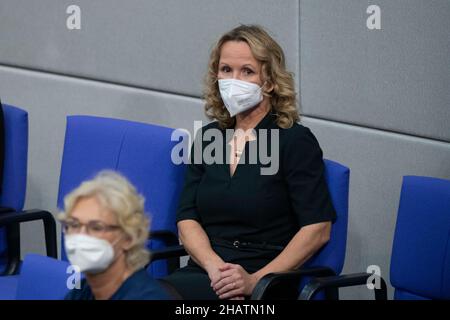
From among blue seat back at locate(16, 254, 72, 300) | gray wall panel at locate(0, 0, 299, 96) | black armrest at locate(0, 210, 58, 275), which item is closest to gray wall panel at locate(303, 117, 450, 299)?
gray wall panel at locate(0, 0, 299, 96)

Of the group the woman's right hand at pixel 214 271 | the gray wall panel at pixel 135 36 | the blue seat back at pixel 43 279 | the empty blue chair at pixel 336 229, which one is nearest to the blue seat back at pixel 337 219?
the empty blue chair at pixel 336 229

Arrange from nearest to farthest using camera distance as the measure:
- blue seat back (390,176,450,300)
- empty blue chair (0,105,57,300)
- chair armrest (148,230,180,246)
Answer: blue seat back (390,176,450,300) < chair armrest (148,230,180,246) < empty blue chair (0,105,57,300)

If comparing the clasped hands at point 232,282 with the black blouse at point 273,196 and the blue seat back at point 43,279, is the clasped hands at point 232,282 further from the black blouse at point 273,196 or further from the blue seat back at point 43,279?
the blue seat back at point 43,279

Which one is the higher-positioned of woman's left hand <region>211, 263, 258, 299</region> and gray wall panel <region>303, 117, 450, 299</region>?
gray wall panel <region>303, 117, 450, 299</region>

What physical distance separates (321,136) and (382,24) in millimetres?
437

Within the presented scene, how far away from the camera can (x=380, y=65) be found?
3061 mm

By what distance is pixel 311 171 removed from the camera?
8.86 feet

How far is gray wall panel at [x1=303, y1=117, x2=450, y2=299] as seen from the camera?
10.0 feet

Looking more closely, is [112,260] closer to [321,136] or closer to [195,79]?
[321,136]

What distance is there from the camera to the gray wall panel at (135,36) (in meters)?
3.38

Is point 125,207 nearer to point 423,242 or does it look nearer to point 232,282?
point 232,282

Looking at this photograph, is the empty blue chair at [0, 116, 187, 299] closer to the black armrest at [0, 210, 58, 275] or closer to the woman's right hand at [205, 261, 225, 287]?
the black armrest at [0, 210, 58, 275]
